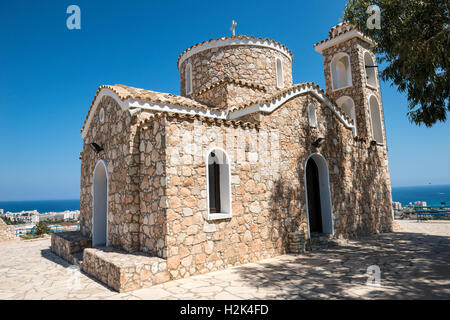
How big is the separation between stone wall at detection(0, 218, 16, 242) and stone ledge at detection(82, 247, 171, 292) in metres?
12.7

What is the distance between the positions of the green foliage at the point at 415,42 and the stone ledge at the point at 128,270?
336 inches

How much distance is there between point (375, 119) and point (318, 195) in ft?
22.6

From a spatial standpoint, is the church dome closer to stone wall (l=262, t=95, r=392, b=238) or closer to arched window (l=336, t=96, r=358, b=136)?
stone wall (l=262, t=95, r=392, b=238)

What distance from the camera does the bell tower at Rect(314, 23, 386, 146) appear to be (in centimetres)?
1407

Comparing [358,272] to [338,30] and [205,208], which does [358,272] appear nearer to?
[205,208]

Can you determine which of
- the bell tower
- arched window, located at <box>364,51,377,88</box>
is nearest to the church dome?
the bell tower

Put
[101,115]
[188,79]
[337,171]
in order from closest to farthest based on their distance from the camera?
[101,115] → [337,171] → [188,79]

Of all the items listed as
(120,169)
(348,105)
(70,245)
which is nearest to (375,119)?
(348,105)

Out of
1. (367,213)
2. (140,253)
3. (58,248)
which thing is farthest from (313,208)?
(58,248)

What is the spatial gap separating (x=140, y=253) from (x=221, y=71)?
808cm

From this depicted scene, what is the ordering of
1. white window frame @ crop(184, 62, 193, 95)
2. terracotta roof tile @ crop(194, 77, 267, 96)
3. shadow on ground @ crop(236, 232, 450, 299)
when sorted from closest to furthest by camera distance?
shadow on ground @ crop(236, 232, 450, 299), terracotta roof tile @ crop(194, 77, 267, 96), white window frame @ crop(184, 62, 193, 95)

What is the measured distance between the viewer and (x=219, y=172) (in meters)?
8.02

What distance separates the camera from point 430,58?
305 inches

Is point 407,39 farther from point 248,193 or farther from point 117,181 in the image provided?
point 117,181
